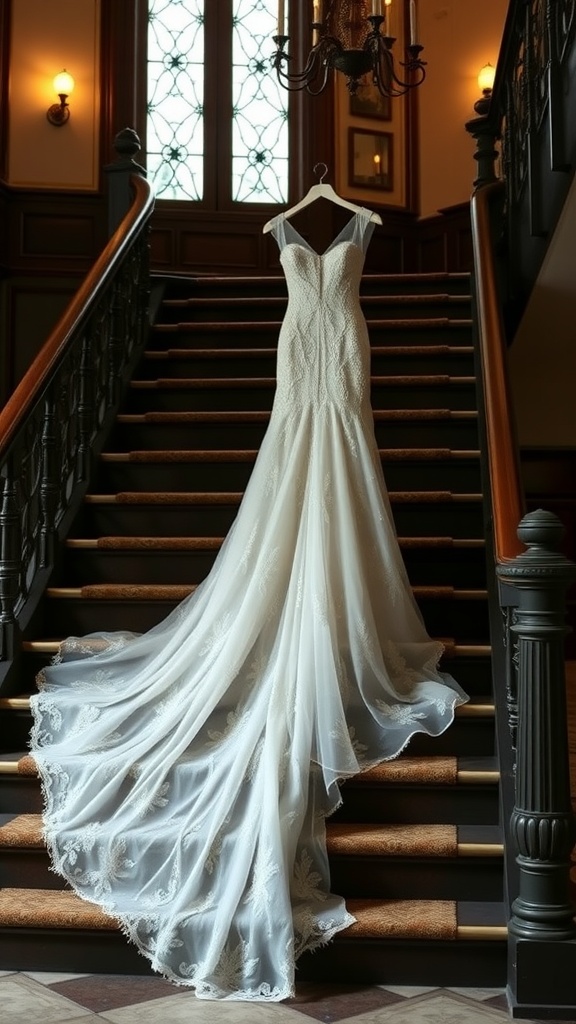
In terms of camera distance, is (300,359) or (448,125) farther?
(448,125)

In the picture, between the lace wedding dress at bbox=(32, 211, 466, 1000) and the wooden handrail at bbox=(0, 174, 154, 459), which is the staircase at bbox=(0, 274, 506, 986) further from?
the wooden handrail at bbox=(0, 174, 154, 459)

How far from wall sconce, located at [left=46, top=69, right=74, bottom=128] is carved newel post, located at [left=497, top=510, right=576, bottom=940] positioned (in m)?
6.41

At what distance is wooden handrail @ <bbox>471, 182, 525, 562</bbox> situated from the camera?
3221 mm

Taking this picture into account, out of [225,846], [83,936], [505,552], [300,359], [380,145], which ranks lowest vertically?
[83,936]

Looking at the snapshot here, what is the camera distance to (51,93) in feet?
27.5

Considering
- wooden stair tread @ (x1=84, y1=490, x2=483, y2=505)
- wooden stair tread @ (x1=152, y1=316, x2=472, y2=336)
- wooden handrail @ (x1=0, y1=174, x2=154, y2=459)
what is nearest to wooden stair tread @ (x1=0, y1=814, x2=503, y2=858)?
wooden handrail @ (x1=0, y1=174, x2=154, y2=459)

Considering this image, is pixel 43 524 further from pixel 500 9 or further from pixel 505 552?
pixel 500 9

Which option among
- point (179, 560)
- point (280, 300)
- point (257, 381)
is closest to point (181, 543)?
A: point (179, 560)

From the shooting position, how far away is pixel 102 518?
16.2 ft

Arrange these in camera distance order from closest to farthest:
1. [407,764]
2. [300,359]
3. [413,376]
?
A: [407,764] → [300,359] → [413,376]

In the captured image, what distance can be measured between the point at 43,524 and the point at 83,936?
71.3 inches

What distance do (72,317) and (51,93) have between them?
4.17 metres

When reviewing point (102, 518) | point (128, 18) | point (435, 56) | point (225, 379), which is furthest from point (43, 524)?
point (435, 56)

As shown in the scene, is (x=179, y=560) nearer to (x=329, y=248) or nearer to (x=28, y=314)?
(x=329, y=248)
